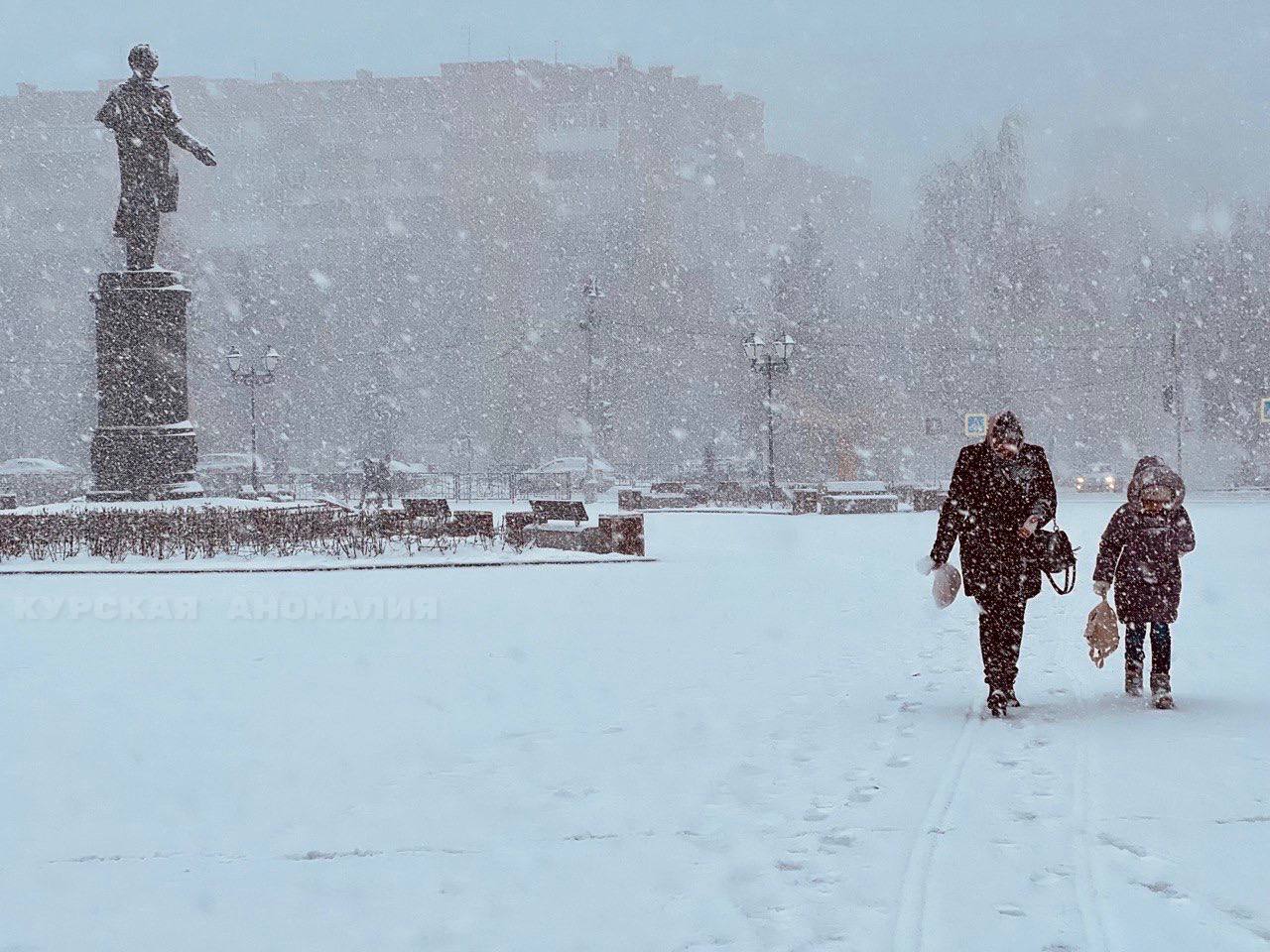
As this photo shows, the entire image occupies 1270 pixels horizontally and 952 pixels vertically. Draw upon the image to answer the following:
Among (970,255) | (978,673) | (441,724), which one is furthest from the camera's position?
(970,255)

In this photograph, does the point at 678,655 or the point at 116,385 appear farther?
the point at 116,385

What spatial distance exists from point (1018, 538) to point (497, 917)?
13.6ft

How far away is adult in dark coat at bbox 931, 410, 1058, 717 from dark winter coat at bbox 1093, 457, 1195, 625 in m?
0.45

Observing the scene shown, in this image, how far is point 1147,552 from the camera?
717 cm

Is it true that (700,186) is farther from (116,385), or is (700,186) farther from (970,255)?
(116,385)

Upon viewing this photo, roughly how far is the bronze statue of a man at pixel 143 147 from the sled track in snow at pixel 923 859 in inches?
683

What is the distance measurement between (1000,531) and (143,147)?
56.7ft

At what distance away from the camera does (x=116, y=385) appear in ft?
62.5

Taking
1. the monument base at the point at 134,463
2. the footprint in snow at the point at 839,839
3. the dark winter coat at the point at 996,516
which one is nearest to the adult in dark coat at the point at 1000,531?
the dark winter coat at the point at 996,516

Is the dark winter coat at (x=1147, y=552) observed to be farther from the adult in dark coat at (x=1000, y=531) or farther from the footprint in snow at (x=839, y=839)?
the footprint in snow at (x=839, y=839)

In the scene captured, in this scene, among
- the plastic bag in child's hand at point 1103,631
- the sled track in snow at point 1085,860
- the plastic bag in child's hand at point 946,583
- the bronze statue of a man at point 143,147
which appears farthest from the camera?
the bronze statue of a man at point 143,147

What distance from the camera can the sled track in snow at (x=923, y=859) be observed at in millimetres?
3678

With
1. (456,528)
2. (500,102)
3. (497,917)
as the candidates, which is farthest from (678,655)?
(500,102)

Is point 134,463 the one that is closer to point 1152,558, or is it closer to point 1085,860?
point 1152,558
